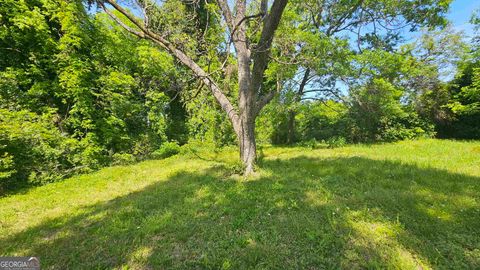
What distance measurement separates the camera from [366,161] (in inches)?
271

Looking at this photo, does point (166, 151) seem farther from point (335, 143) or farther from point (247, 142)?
point (335, 143)

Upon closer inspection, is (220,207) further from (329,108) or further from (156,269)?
(329,108)

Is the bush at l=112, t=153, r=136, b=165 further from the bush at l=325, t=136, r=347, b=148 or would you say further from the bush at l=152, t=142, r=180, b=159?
the bush at l=325, t=136, r=347, b=148

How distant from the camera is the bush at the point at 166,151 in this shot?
1004cm

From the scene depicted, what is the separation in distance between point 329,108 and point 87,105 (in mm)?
10614

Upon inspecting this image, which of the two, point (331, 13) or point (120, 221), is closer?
point (120, 221)

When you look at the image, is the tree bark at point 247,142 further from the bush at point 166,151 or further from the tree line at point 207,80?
the bush at point 166,151

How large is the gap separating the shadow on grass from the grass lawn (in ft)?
0.05

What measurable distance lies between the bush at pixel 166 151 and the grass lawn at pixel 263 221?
3.89 m

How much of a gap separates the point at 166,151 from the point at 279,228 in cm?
787

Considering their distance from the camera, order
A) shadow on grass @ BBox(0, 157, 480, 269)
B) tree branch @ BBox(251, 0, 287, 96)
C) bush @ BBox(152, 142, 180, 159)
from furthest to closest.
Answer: bush @ BBox(152, 142, 180, 159), tree branch @ BBox(251, 0, 287, 96), shadow on grass @ BBox(0, 157, 480, 269)

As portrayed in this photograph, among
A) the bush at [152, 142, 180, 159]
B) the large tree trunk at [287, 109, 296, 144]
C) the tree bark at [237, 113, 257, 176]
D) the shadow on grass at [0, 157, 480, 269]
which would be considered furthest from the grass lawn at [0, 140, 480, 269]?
the large tree trunk at [287, 109, 296, 144]

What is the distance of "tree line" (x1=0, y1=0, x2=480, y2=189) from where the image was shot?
633cm

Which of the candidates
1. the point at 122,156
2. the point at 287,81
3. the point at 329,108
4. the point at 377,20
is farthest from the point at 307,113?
the point at 122,156
